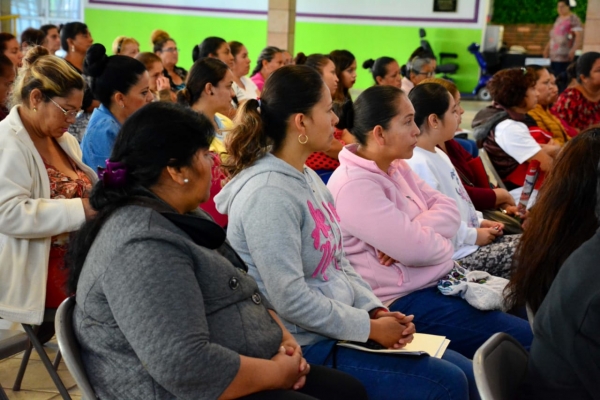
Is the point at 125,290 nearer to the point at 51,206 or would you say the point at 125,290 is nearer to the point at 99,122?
the point at 51,206

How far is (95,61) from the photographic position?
344cm

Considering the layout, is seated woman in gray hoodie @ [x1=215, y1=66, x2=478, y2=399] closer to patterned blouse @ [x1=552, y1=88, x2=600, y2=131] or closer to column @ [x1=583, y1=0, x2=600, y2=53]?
patterned blouse @ [x1=552, y1=88, x2=600, y2=131]

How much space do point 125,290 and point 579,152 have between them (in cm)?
125

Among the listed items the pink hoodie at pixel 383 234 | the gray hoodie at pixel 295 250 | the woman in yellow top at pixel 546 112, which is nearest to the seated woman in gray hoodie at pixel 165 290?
the gray hoodie at pixel 295 250

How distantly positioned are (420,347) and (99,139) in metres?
1.79

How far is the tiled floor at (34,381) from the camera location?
2.91 meters

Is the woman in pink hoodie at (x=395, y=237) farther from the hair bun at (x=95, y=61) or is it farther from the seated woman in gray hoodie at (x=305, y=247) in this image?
the hair bun at (x=95, y=61)

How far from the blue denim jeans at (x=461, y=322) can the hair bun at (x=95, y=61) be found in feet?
5.88

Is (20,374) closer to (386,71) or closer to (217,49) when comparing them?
(217,49)

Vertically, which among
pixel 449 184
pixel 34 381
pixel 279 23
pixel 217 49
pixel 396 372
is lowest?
pixel 34 381

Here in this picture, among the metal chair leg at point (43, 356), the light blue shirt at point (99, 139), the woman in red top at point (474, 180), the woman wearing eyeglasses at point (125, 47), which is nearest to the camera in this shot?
the metal chair leg at point (43, 356)

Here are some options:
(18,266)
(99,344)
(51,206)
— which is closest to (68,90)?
(51,206)

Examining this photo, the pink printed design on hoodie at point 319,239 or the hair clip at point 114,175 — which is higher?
the hair clip at point 114,175

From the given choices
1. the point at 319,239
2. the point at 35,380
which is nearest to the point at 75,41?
the point at 35,380
